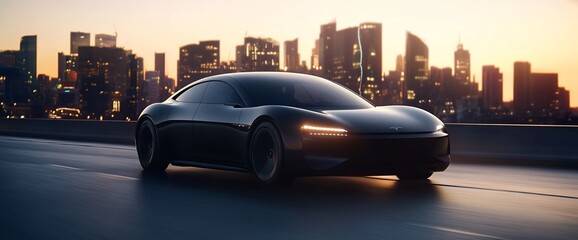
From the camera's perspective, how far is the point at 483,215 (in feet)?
23.6

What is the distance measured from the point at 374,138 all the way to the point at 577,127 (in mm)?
6413

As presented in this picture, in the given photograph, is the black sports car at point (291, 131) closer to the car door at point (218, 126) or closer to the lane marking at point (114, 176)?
the car door at point (218, 126)

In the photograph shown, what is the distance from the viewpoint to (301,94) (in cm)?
1036

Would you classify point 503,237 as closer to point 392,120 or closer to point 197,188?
point 392,120

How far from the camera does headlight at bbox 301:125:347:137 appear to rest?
884 centimetres

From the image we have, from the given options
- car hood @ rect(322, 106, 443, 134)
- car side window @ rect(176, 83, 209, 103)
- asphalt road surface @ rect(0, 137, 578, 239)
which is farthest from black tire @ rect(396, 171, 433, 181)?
car side window @ rect(176, 83, 209, 103)

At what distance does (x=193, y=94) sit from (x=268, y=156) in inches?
94.6

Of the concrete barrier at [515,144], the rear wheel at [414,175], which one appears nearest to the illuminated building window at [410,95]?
the concrete barrier at [515,144]

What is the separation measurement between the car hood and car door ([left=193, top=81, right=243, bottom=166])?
121 cm

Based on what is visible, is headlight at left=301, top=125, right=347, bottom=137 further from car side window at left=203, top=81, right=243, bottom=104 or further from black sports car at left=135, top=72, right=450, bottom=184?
car side window at left=203, top=81, right=243, bottom=104

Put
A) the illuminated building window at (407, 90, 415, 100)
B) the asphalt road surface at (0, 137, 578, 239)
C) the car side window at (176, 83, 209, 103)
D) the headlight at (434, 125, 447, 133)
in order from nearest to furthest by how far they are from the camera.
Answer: the asphalt road surface at (0, 137, 578, 239)
the headlight at (434, 125, 447, 133)
the car side window at (176, 83, 209, 103)
the illuminated building window at (407, 90, 415, 100)

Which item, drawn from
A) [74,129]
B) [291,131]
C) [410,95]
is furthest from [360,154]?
[410,95]

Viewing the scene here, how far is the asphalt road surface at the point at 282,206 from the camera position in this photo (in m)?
6.36

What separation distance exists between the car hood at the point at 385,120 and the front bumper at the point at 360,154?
88 millimetres
